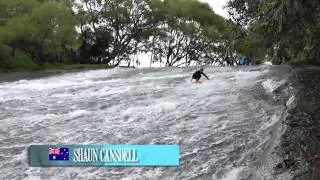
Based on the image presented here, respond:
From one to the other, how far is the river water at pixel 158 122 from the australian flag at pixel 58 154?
10.6 inches

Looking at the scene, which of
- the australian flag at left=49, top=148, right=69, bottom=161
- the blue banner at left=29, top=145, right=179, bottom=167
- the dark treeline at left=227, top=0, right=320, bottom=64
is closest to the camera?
the blue banner at left=29, top=145, right=179, bottom=167

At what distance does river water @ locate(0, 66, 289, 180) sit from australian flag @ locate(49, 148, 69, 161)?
0.27 m

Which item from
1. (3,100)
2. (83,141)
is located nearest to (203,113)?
(83,141)

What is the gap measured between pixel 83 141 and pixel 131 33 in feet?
122

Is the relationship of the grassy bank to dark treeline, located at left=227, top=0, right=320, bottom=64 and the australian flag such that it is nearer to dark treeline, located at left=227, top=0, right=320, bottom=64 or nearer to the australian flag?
dark treeline, located at left=227, top=0, right=320, bottom=64

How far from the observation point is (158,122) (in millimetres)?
14203

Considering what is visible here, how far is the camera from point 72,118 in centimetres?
1551

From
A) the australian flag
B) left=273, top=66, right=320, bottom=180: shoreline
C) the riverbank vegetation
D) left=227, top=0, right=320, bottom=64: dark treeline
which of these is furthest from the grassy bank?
the australian flag

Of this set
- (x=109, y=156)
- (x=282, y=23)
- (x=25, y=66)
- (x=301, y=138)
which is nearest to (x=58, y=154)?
(x=109, y=156)

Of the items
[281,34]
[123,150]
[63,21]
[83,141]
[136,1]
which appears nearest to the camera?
[123,150]

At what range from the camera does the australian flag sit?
1076 centimetres

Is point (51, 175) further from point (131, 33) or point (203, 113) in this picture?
point (131, 33)

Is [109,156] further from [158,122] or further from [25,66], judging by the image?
[25,66]

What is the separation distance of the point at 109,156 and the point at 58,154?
3.77 feet
